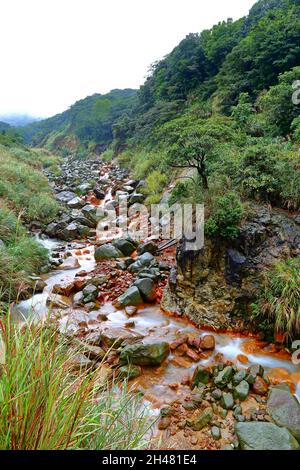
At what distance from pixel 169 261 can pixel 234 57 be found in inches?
538

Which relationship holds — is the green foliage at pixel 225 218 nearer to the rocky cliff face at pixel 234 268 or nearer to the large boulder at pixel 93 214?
the rocky cliff face at pixel 234 268

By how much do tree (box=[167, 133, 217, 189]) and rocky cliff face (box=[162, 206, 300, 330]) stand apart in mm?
1410

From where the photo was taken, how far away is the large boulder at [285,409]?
9.82ft

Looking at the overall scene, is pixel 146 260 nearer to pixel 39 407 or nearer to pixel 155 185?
pixel 155 185

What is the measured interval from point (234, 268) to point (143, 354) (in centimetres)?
198

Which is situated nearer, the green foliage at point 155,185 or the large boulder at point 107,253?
the large boulder at point 107,253

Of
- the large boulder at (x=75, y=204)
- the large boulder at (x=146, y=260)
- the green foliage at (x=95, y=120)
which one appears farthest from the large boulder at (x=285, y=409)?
the green foliage at (x=95, y=120)

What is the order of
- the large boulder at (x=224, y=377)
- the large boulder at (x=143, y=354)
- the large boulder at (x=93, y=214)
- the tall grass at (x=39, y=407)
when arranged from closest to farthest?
the tall grass at (x=39, y=407) < the large boulder at (x=224, y=377) < the large boulder at (x=143, y=354) < the large boulder at (x=93, y=214)

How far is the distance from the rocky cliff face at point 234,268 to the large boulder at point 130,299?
903 mm

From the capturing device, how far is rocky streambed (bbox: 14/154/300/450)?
2.99 m

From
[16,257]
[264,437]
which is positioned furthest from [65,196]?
[264,437]

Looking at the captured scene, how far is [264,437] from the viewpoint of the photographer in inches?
110
